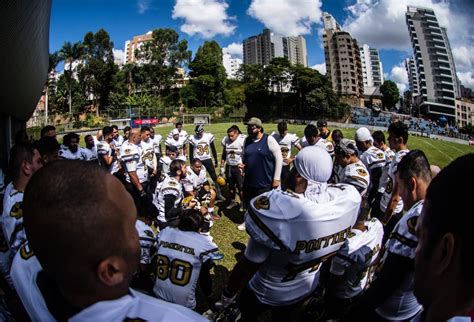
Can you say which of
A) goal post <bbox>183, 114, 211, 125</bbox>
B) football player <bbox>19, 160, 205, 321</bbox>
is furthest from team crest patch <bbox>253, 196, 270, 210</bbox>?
goal post <bbox>183, 114, 211, 125</bbox>

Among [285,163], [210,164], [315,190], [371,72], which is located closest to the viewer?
[315,190]

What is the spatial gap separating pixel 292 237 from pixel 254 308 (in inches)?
35.1

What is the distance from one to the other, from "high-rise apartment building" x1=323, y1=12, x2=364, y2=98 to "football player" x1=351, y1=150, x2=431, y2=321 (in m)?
114

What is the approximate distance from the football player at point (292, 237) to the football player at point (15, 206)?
1.86 m

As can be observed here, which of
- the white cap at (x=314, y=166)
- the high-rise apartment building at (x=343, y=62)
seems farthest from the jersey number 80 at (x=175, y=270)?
the high-rise apartment building at (x=343, y=62)

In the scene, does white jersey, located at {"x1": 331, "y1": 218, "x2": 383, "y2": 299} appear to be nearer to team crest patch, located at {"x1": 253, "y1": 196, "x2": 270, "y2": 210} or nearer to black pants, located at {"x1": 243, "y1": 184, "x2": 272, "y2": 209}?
team crest patch, located at {"x1": 253, "y1": 196, "x2": 270, "y2": 210}

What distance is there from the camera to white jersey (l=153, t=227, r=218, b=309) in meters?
3.07

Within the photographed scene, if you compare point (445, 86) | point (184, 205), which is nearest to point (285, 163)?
point (184, 205)

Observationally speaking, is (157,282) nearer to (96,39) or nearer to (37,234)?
(37,234)

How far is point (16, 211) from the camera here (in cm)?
259

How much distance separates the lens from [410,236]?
1864 mm

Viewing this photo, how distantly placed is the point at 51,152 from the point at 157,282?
2.74m

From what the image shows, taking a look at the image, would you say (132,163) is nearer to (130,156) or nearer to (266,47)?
(130,156)

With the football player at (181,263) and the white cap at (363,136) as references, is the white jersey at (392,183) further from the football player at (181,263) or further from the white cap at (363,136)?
the football player at (181,263)
